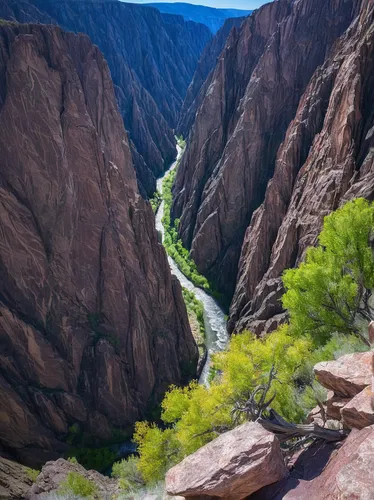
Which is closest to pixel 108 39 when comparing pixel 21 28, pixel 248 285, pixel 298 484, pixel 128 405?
pixel 21 28

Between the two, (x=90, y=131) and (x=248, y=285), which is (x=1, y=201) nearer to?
(x=90, y=131)

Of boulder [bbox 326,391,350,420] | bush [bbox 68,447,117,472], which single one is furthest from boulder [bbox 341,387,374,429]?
bush [bbox 68,447,117,472]

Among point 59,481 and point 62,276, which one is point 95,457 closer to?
point 59,481

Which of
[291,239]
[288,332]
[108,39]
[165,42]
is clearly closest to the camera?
[288,332]

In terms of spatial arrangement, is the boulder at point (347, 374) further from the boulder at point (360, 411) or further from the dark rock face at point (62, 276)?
the dark rock face at point (62, 276)

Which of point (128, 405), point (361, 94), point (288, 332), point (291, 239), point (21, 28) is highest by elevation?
point (21, 28)

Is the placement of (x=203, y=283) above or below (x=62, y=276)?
below

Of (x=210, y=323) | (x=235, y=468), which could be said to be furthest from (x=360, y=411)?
(x=210, y=323)
